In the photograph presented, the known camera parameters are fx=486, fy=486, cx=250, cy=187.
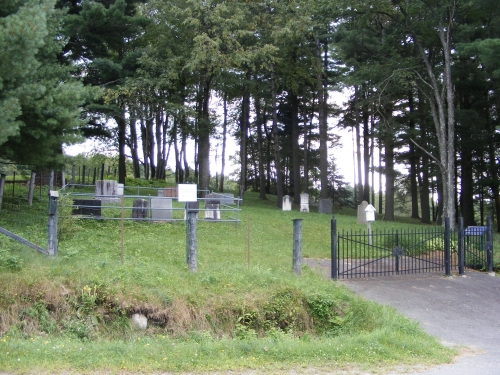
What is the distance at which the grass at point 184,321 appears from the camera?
7.14 metres

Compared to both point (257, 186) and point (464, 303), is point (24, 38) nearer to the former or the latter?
point (464, 303)

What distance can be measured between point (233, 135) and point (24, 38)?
139 feet

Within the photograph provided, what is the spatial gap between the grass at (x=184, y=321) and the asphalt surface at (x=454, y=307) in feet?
1.87

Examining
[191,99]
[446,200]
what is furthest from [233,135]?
[446,200]

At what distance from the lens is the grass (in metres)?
7.14

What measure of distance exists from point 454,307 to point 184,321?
257 inches

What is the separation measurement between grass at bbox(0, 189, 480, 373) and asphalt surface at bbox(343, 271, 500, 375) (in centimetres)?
57

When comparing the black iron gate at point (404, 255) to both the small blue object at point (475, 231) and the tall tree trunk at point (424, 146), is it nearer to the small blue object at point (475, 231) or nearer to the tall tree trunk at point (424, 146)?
the small blue object at point (475, 231)

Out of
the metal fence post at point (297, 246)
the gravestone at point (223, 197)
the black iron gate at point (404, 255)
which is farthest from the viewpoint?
the gravestone at point (223, 197)

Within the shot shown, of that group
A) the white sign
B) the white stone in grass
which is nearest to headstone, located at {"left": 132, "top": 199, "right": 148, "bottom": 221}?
the white sign

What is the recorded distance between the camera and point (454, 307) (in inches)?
450

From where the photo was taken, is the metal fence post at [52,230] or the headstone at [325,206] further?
the headstone at [325,206]

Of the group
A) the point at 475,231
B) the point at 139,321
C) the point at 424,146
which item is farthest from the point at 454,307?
the point at 424,146

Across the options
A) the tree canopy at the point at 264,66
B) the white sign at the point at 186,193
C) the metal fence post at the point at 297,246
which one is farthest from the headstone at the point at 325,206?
the white sign at the point at 186,193
